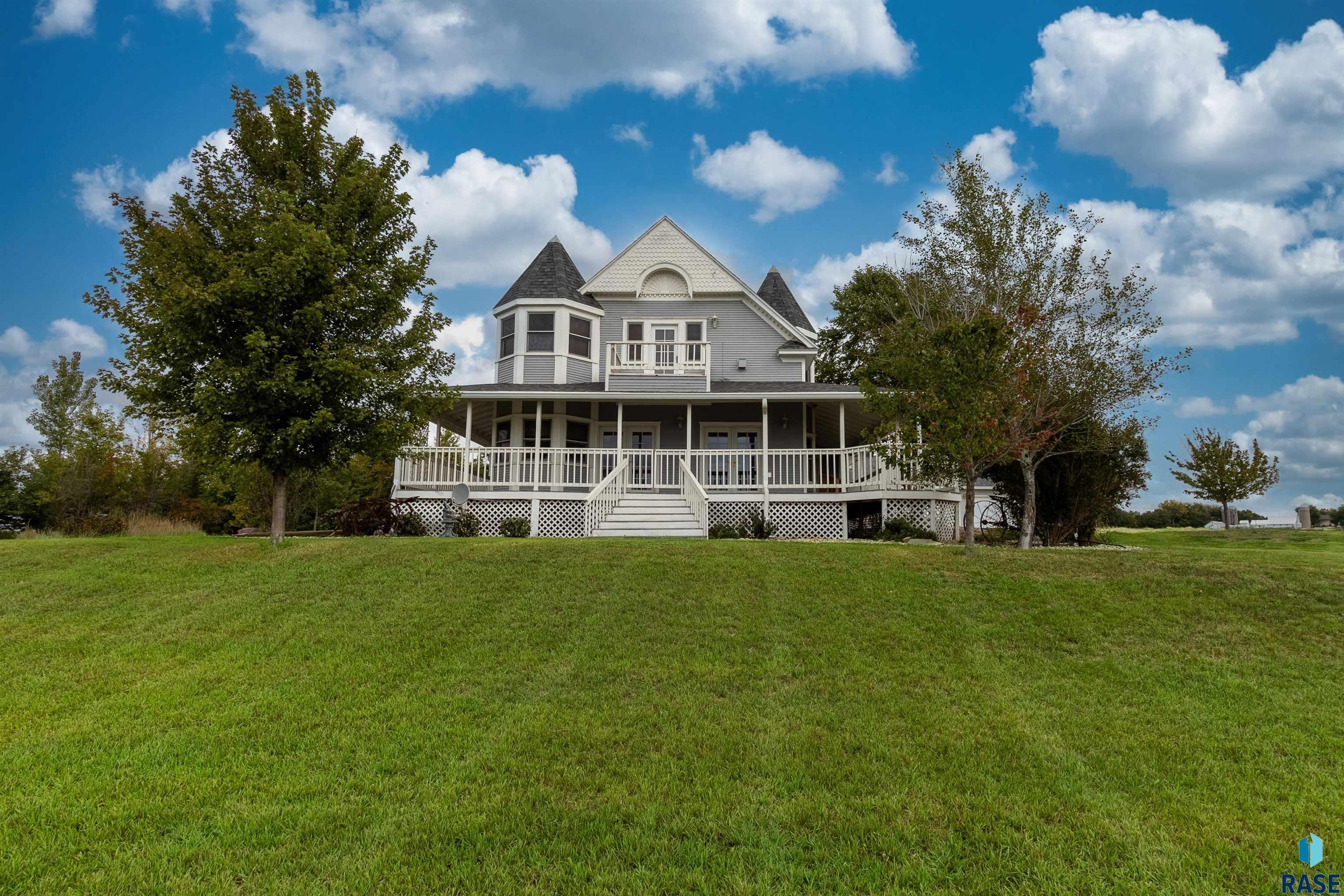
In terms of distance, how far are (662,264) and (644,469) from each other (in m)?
6.81

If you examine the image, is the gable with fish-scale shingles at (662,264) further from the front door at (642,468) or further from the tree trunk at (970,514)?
the tree trunk at (970,514)

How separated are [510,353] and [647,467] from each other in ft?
18.8

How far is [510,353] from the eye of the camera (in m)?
21.5

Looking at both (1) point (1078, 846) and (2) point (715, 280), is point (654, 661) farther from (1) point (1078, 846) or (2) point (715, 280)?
(2) point (715, 280)

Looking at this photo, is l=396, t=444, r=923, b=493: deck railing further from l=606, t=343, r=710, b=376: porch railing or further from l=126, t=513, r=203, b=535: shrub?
l=126, t=513, r=203, b=535: shrub

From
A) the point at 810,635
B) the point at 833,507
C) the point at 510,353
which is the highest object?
the point at 510,353

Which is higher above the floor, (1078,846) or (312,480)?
(312,480)

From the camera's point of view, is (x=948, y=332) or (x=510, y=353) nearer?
(x=948, y=332)

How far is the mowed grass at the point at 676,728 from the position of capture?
3.93m

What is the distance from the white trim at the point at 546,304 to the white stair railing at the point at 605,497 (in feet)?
18.6

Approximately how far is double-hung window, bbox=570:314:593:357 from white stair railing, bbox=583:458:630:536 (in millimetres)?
4791

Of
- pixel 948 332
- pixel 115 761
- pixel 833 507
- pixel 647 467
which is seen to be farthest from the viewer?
pixel 647 467

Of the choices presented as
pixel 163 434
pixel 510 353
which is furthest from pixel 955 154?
pixel 163 434

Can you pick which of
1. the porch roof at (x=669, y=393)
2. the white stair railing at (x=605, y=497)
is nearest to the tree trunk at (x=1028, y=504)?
the porch roof at (x=669, y=393)
